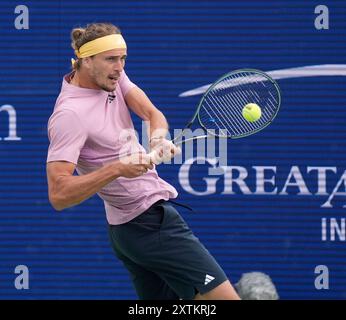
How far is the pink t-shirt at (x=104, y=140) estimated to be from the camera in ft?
17.6

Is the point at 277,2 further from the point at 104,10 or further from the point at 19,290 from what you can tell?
the point at 19,290

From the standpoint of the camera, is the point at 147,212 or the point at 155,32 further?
the point at 155,32

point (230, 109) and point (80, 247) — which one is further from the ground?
point (230, 109)

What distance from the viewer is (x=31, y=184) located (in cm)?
841

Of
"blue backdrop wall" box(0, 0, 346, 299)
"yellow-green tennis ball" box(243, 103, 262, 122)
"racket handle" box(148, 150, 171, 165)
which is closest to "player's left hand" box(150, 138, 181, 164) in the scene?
"racket handle" box(148, 150, 171, 165)

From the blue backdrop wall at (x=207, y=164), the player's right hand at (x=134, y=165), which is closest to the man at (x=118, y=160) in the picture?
the player's right hand at (x=134, y=165)

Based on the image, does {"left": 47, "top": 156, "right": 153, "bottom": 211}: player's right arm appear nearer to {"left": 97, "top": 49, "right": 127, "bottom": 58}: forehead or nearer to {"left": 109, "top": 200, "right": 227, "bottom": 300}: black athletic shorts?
{"left": 109, "top": 200, "right": 227, "bottom": 300}: black athletic shorts

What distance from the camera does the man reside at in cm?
537

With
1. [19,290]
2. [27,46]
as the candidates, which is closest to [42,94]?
[27,46]

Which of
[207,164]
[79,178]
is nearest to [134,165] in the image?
[79,178]

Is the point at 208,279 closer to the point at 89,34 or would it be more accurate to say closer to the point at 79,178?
the point at 79,178

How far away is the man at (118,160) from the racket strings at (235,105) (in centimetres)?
52

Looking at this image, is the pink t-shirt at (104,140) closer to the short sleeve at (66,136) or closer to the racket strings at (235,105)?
the short sleeve at (66,136)

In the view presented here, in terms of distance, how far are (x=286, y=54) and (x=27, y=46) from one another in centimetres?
207
